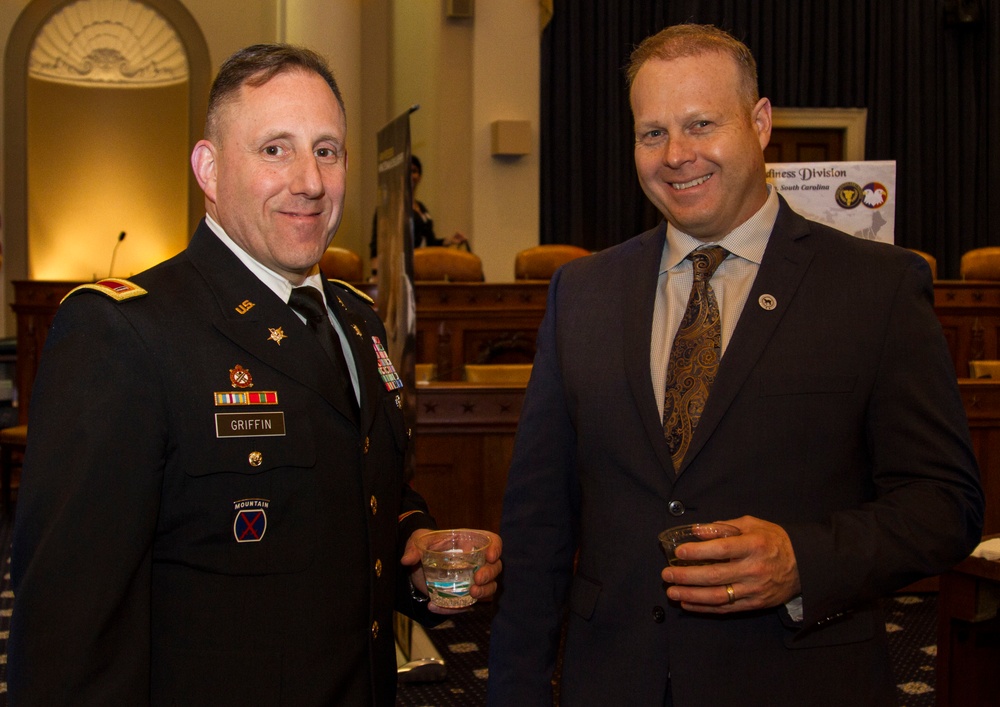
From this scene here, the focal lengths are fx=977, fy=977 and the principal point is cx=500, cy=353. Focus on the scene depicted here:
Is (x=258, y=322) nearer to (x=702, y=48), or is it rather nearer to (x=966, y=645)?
(x=702, y=48)

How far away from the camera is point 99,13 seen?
10359 mm

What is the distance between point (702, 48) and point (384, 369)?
752 mm

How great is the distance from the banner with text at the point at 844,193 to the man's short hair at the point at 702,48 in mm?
2775

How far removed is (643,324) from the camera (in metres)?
1.62

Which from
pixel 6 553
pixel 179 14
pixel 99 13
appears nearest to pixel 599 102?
pixel 179 14

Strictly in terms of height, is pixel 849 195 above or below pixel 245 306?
above

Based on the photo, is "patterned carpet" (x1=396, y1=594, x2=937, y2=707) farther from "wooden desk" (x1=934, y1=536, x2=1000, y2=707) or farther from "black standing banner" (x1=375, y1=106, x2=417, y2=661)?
"wooden desk" (x1=934, y1=536, x2=1000, y2=707)

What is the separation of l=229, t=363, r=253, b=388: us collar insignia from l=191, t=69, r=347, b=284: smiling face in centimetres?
17

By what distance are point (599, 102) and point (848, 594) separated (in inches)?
363

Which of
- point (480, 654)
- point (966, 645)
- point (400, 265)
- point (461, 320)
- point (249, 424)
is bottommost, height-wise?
point (480, 654)

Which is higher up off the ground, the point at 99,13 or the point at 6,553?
the point at 99,13

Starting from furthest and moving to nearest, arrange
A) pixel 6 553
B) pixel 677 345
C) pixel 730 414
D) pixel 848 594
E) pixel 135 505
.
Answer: pixel 6 553, pixel 677 345, pixel 730 414, pixel 848 594, pixel 135 505

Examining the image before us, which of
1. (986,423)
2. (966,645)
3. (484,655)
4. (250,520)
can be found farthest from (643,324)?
(986,423)

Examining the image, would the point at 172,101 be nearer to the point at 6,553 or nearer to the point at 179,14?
the point at 179,14
